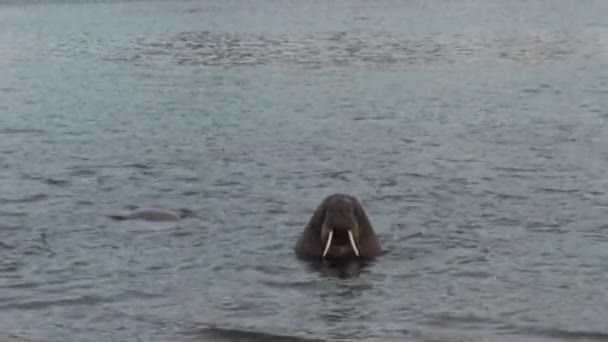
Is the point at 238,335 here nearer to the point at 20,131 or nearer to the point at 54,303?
the point at 54,303

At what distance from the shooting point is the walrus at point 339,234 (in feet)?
49.1

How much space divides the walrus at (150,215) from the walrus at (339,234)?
287 centimetres

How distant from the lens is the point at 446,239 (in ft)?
54.0

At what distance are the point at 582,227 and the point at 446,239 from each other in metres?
1.83


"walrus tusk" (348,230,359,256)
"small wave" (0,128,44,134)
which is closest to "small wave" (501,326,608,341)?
"walrus tusk" (348,230,359,256)

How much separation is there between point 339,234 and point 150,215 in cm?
377

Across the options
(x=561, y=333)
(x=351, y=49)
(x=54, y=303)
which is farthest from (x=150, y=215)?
(x=351, y=49)

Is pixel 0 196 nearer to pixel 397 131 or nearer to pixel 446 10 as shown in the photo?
pixel 397 131

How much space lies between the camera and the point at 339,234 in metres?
15.1

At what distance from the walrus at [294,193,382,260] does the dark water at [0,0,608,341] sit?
26cm

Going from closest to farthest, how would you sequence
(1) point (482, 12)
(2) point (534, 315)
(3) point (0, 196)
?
(2) point (534, 315)
(3) point (0, 196)
(1) point (482, 12)

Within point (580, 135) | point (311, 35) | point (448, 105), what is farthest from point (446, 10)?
point (580, 135)

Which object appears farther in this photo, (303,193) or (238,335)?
(303,193)

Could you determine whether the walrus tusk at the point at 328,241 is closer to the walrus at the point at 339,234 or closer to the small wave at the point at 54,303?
the walrus at the point at 339,234
